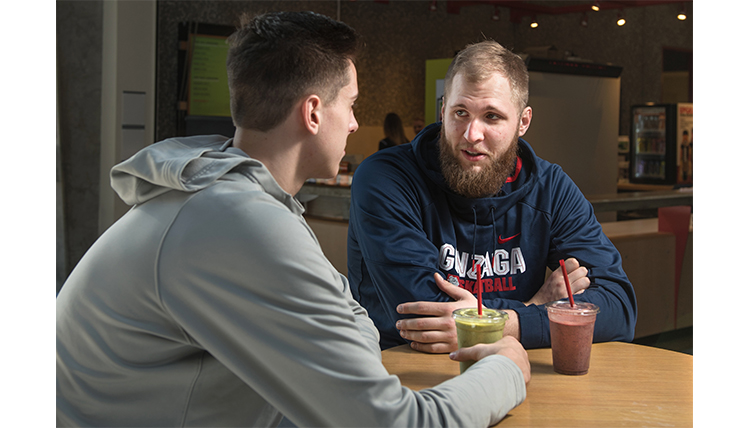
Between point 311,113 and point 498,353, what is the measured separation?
55 cm

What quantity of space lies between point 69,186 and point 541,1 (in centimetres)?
628

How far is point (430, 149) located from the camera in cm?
194

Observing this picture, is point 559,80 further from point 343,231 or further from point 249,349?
point 249,349

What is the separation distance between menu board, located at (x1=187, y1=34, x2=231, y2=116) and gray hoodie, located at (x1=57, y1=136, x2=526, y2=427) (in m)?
5.12

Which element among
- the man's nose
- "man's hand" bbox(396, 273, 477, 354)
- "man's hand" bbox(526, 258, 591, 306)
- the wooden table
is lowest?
the wooden table

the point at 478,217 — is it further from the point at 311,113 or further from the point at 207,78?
the point at 207,78

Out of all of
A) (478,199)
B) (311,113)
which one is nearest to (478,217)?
(478,199)

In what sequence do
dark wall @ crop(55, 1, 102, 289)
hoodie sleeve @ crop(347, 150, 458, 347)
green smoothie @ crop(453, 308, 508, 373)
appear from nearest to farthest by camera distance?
green smoothie @ crop(453, 308, 508, 373) → hoodie sleeve @ crop(347, 150, 458, 347) → dark wall @ crop(55, 1, 102, 289)

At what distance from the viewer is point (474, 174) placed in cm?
182

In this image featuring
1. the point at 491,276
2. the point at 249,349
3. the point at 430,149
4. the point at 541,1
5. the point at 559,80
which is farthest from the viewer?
the point at 541,1

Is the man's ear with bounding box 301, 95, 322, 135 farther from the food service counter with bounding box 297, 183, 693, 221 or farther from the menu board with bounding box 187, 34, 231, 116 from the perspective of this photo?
the menu board with bounding box 187, 34, 231, 116

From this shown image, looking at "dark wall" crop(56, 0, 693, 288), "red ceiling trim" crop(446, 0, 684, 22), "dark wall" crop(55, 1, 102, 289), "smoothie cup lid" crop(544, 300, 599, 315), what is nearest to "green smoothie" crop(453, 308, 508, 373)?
"smoothie cup lid" crop(544, 300, 599, 315)

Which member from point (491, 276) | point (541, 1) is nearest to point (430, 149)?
point (491, 276)

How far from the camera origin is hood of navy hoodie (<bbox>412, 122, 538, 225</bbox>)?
1798 millimetres
